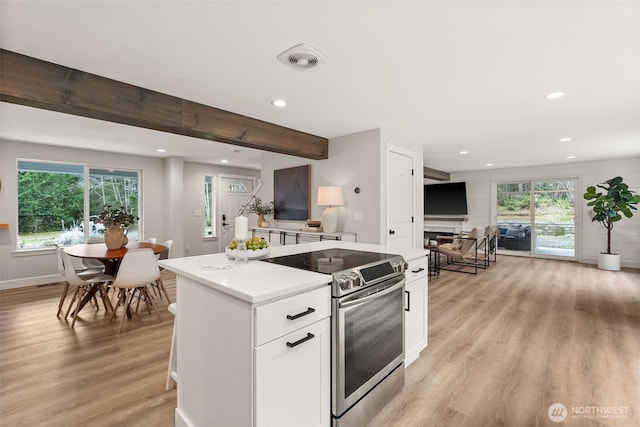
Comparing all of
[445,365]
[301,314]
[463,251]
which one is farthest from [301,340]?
[463,251]

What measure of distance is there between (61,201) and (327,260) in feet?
18.3

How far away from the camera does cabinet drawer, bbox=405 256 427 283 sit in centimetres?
219

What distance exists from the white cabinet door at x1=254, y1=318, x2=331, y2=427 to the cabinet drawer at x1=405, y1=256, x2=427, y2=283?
3.11 ft

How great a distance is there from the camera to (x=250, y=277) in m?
1.46

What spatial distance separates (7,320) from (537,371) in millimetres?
5274

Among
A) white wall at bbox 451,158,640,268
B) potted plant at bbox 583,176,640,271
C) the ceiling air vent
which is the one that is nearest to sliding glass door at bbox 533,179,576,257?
white wall at bbox 451,158,640,268

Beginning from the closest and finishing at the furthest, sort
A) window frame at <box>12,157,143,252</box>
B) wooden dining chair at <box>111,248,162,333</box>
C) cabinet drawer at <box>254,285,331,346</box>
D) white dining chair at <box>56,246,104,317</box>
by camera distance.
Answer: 1. cabinet drawer at <box>254,285,331,346</box>
2. wooden dining chair at <box>111,248,162,333</box>
3. white dining chair at <box>56,246,104,317</box>
4. window frame at <box>12,157,143,252</box>

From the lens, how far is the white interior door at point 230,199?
7.16 metres

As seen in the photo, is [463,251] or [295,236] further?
[463,251]

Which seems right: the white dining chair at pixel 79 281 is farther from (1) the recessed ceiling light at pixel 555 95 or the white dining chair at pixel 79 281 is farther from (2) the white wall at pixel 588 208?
(2) the white wall at pixel 588 208

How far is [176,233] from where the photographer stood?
6.14 m

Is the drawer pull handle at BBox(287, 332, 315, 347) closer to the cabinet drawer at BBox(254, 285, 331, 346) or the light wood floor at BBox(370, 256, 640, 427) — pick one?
the cabinet drawer at BBox(254, 285, 331, 346)

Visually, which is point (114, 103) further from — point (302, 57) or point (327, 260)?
point (327, 260)

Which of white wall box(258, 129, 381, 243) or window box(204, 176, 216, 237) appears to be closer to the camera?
white wall box(258, 129, 381, 243)
